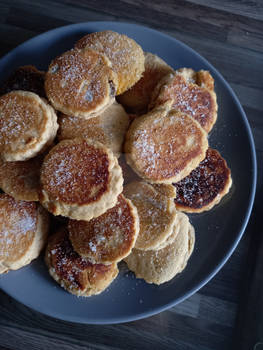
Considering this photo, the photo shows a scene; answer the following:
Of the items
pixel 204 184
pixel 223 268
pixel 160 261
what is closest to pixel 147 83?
pixel 204 184

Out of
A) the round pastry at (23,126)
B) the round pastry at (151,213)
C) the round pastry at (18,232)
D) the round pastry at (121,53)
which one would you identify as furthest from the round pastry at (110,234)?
the round pastry at (121,53)

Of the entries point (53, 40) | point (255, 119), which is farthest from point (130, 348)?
point (53, 40)

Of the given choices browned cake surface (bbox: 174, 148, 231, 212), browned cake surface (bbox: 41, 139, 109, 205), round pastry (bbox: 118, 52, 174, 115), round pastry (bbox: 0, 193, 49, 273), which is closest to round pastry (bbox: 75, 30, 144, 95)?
round pastry (bbox: 118, 52, 174, 115)

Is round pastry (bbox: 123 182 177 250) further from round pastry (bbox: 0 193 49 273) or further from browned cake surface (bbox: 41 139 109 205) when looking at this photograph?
round pastry (bbox: 0 193 49 273)

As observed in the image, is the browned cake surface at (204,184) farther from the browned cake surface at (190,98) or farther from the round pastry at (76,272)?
the round pastry at (76,272)

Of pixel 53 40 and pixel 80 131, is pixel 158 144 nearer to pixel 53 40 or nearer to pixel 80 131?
pixel 80 131

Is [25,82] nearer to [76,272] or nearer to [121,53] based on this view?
[121,53]
